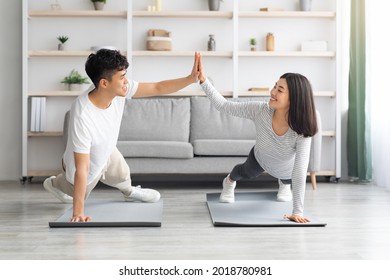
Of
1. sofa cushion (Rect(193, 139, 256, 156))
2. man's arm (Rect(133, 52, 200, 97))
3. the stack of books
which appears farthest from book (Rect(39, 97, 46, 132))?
man's arm (Rect(133, 52, 200, 97))

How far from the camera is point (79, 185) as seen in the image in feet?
9.84

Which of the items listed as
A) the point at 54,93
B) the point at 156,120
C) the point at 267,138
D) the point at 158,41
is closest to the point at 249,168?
the point at 267,138

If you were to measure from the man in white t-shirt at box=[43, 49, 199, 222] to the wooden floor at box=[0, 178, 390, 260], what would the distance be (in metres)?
0.27

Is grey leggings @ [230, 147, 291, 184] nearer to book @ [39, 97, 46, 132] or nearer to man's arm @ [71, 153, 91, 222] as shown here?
man's arm @ [71, 153, 91, 222]

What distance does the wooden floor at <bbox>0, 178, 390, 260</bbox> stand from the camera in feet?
7.80

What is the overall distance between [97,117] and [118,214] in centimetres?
54

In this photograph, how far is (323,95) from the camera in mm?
5523

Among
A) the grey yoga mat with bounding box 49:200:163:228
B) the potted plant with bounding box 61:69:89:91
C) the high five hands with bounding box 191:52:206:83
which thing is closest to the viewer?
the grey yoga mat with bounding box 49:200:163:228

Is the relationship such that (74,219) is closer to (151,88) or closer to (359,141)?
(151,88)

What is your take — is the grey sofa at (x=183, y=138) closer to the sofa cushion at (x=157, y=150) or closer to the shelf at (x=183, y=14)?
the sofa cushion at (x=157, y=150)

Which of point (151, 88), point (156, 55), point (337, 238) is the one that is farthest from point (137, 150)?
point (337, 238)

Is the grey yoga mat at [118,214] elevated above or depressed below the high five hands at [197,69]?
below

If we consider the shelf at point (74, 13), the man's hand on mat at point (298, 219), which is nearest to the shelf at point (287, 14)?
the shelf at point (74, 13)

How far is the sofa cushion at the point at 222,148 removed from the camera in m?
4.81
